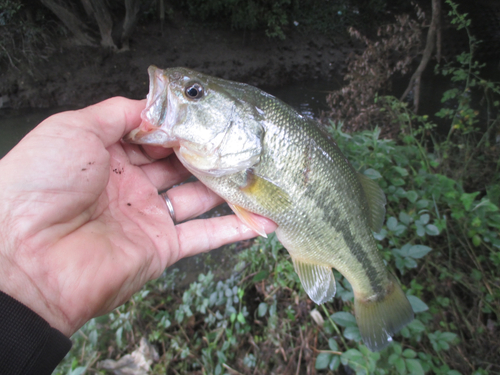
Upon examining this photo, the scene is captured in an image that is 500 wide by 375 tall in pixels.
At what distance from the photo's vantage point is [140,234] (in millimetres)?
1760

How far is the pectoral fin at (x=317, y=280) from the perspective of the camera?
6.24ft

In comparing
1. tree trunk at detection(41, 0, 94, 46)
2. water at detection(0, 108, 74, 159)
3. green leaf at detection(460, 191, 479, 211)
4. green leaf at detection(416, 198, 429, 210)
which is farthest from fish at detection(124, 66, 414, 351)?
tree trunk at detection(41, 0, 94, 46)

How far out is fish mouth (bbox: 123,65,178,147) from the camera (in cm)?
161

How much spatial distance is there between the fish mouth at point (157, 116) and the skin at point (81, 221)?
0.18m

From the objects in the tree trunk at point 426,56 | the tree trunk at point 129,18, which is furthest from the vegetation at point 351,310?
the tree trunk at point 129,18

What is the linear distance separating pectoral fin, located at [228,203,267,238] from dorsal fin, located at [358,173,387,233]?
2.50 ft

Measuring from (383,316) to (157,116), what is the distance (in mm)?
1888

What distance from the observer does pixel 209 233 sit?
2.02 meters

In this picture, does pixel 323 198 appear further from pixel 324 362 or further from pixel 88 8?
pixel 88 8

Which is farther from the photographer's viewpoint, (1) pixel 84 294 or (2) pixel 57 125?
(2) pixel 57 125

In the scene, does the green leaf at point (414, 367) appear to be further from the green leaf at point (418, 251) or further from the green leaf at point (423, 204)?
the green leaf at point (423, 204)

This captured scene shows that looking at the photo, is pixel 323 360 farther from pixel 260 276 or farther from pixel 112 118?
pixel 112 118

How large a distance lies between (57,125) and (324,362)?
2.10 m

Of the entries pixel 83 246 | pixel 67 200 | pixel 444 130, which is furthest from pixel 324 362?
pixel 444 130
